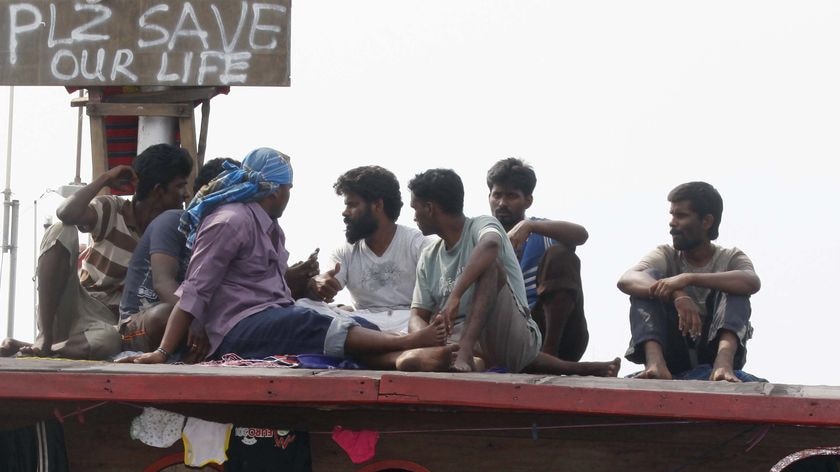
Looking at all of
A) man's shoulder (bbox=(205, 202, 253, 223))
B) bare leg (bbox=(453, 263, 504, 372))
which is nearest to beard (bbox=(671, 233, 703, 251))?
bare leg (bbox=(453, 263, 504, 372))

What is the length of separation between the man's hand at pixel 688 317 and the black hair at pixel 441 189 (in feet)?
3.28

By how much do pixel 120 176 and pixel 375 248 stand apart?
1.26 metres

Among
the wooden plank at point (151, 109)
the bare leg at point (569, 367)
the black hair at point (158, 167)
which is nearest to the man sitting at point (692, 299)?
the bare leg at point (569, 367)

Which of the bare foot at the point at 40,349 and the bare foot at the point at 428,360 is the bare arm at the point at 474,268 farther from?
the bare foot at the point at 40,349

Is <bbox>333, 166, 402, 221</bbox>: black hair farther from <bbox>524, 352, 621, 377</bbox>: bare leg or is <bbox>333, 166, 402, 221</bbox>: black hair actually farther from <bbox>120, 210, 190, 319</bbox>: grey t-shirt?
<bbox>524, 352, 621, 377</bbox>: bare leg

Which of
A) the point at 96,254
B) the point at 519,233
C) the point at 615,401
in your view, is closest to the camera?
the point at 615,401

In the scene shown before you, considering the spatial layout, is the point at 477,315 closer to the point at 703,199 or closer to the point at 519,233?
the point at 519,233

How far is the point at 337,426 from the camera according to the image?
5.01 meters

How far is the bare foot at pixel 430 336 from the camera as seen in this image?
17.6ft

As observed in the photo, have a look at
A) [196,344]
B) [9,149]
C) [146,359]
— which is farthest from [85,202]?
[9,149]

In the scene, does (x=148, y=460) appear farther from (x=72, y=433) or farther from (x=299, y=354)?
(x=299, y=354)

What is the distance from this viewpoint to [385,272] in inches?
270

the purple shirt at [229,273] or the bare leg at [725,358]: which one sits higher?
the purple shirt at [229,273]

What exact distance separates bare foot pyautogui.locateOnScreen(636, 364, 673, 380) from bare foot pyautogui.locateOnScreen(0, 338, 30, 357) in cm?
281
